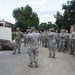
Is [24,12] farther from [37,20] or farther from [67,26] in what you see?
[67,26]

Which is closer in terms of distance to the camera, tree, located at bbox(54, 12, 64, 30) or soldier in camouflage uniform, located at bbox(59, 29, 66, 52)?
soldier in camouflage uniform, located at bbox(59, 29, 66, 52)

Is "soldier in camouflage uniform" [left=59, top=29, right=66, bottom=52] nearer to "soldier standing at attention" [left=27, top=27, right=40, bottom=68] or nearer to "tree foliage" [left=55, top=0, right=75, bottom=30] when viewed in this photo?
"soldier standing at attention" [left=27, top=27, right=40, bottom=68]

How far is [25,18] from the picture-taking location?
102m

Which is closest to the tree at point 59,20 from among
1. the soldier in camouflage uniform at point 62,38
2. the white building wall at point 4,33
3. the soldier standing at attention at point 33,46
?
the white building wall at point 4,33

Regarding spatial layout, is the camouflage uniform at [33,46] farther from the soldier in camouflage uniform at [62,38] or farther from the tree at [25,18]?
the tree at [25,18]

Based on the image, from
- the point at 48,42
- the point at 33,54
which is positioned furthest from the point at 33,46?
the point at 48,42

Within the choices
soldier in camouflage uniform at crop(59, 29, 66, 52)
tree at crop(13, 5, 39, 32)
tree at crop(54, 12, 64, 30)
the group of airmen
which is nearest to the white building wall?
the group of airmen

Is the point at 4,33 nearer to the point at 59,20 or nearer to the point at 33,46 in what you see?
the point at 33,46

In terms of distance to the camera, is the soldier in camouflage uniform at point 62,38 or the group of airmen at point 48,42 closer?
the group of airmen at point 48,42

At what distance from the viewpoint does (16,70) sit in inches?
533

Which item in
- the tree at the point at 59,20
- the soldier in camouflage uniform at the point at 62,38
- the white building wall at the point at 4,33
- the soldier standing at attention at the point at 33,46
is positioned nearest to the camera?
the soldier standing at attention at the point at 33,46

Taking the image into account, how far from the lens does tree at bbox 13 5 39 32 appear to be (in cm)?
9866

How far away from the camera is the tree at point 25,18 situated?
98.7m

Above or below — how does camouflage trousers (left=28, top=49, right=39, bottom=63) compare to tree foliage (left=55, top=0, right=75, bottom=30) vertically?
below
